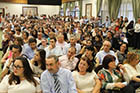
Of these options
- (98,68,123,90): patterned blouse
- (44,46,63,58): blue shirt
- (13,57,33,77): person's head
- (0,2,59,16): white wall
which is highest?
(0,2,59,16): white wall

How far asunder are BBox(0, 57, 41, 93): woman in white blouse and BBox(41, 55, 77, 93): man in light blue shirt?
0.48 feet

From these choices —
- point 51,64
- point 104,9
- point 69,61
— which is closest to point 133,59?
point 69,61

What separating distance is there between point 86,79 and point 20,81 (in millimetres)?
887

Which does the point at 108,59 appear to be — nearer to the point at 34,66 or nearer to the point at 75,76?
the point at 75,76

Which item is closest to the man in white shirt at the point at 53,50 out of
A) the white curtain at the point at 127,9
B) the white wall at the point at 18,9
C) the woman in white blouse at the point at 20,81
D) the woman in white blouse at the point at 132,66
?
the woman in white blouse at the point at 132,66

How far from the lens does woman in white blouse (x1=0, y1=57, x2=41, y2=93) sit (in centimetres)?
217

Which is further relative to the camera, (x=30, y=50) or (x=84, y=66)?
(x=30, y=50)

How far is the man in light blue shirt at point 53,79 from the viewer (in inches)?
92.0

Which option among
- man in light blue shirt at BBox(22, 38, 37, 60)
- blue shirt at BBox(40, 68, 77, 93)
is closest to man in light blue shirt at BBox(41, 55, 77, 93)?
blue shirt at BBox(40, 68, 77, 93)

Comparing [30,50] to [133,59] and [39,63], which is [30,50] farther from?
[133,59]

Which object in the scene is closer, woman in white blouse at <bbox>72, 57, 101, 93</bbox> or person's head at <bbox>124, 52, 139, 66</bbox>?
woman in white blouse at <bbox>72, 57, 101, 93</bbox>

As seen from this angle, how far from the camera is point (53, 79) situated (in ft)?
7.82

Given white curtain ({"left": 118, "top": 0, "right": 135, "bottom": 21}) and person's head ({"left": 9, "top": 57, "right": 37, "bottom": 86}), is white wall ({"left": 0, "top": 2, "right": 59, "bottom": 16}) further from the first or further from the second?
person's head ({"left": 9, "top": 57, "right": 37, "bottom": 86})

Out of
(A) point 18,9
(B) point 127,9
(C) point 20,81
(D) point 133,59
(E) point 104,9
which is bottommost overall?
(C) point 20,81
